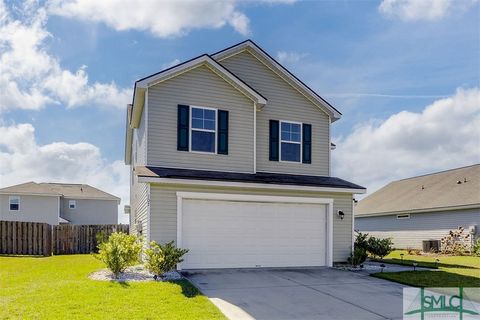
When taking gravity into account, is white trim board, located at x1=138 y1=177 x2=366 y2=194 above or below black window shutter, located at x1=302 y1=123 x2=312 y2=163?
below

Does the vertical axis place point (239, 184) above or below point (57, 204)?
above

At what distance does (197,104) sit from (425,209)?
1782 centimetres

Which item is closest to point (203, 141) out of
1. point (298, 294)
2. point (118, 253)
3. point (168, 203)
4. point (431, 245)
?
point (168, 203)

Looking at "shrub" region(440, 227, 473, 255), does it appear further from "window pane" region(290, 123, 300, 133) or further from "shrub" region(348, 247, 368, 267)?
"window pane" region(290, 123, 300, 133)

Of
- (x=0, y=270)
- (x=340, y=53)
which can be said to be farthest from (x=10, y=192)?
(x=340, y=53)

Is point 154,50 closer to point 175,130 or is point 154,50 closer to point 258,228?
point 175,130

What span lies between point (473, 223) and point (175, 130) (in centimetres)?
1813

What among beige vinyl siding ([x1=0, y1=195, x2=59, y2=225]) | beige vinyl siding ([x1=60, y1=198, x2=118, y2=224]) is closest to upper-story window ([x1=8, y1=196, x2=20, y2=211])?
beige vinyl siding ([x1=0, y1=195, x2=59, y2=225])

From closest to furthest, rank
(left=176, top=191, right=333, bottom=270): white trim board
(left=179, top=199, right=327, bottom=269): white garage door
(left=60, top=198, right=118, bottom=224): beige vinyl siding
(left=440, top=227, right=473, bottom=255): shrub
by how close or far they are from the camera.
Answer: (left=176, top=191, right=333, bottom=270): white trim board, (left=179, top=199, right=327, bottom=269): white garage door, (left=440, top=227, right=473, bottom=255): shrub, (left=60, top=198, right=118, bottom=224): beige vinyl siding

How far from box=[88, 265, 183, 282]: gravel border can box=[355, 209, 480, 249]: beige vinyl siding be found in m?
18.6

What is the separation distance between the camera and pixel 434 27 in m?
14.5

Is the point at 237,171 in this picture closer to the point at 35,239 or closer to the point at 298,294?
the point at 298,294

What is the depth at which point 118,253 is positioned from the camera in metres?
10.9

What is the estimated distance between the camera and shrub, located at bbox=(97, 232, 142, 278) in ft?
35.5
